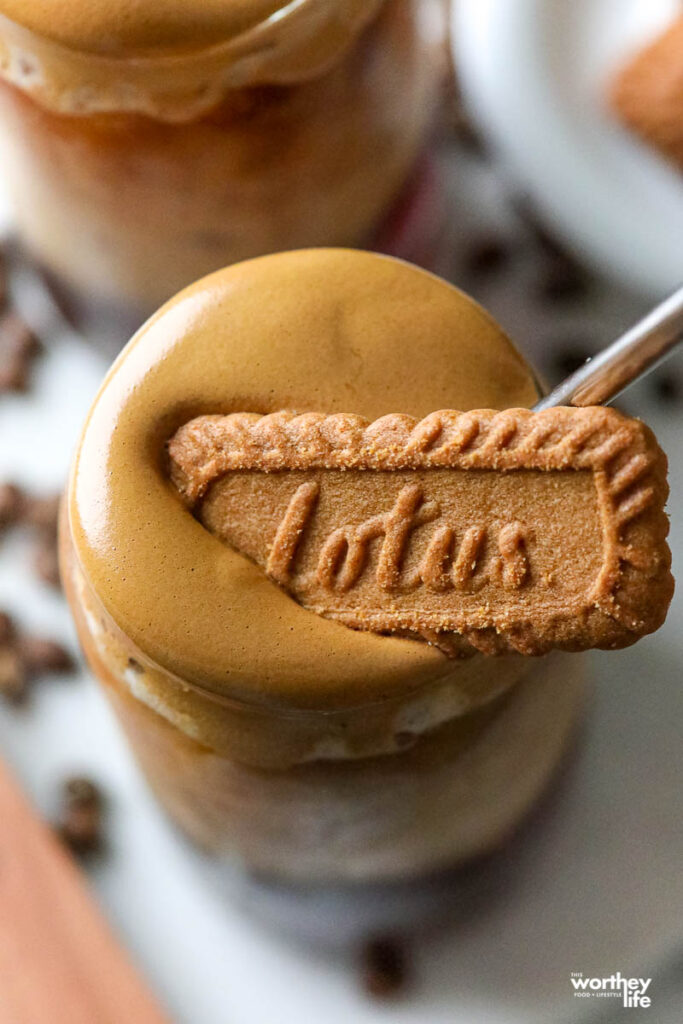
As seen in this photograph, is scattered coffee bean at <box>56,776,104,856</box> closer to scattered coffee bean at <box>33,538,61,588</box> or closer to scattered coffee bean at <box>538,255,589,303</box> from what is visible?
scattered coffee bean at <box>33,538,61,588</box>

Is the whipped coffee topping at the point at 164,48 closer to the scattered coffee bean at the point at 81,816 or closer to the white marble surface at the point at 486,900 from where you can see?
the white marble surface at the point at 486,900

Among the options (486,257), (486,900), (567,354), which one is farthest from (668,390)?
(486,900)

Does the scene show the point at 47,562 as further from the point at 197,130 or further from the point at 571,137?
the point at 571,137

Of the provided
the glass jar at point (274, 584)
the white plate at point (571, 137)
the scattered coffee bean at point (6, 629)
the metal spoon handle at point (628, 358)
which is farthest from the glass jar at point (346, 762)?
the white plate at point (571, 137)

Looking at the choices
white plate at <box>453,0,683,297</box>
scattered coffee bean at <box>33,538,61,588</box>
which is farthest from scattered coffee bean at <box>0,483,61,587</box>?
white plate at <box>453,0,683,297</box>

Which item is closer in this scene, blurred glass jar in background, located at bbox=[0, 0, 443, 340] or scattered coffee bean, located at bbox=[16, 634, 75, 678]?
blurred glass jar in background, located at bbox=[0, 0, 443, 340]

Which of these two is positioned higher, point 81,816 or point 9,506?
point 9,506

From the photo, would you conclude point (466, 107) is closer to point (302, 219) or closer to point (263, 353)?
point (302, 219)

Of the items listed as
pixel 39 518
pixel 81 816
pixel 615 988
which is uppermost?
pixel 39 518
